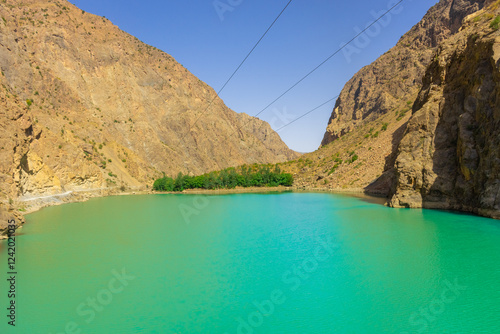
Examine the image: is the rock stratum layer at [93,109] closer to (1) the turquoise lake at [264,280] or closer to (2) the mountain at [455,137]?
(1) the turquoise lake at [264,280]

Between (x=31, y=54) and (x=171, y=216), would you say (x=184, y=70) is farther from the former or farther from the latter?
(x=171, y=216)

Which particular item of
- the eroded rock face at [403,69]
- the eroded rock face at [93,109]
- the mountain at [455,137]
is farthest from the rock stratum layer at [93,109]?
the eroded rock face at [403,69]

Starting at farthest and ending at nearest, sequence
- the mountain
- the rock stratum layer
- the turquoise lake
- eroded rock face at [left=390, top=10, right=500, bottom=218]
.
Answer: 1. the rock stratum layer
2. the mountain
3. eroded rock face at [left=390, top=10, right=500, bottom=218]
4. the turquoise lake

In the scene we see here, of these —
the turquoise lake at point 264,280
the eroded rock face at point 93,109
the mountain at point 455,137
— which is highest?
the eroded rock face at point 93,109

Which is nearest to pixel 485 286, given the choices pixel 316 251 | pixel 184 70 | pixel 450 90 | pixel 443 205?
pixel 316 251

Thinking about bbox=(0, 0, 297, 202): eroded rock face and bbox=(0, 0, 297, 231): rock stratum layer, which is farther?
bbox=(0, 0, 297, 202): eroded rock face

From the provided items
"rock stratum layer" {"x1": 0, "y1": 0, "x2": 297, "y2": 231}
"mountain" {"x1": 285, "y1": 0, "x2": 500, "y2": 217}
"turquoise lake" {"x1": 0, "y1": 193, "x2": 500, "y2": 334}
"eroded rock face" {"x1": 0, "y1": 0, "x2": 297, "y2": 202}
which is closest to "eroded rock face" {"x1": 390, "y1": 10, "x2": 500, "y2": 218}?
"mountain" {"x1": 285, "y1": 0, "x2": 500, "y2": 217}

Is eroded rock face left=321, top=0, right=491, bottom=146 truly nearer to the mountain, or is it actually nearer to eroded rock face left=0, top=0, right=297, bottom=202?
the mountain
